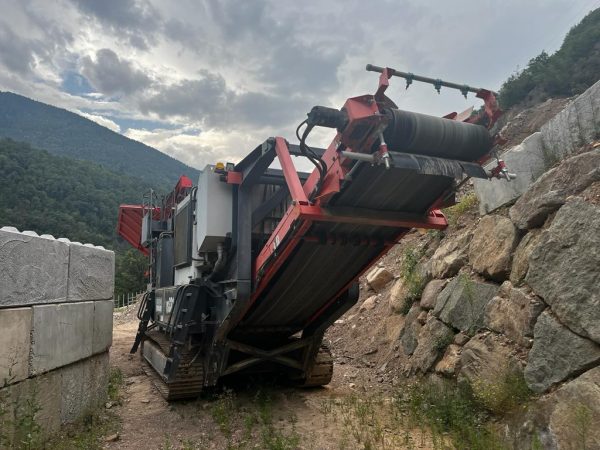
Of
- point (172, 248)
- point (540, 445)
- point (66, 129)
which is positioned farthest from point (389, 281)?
point (66, 129)

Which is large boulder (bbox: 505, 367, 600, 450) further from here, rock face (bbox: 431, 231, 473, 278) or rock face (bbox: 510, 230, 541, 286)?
rock face (bbox: 431, 231, 473, 278)

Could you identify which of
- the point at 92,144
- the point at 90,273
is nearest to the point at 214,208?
the point at 90,273

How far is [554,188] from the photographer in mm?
5543

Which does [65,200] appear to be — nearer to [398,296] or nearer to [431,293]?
[398,296]

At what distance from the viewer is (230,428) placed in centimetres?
554

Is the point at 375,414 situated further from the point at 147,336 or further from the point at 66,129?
the point at 66,129

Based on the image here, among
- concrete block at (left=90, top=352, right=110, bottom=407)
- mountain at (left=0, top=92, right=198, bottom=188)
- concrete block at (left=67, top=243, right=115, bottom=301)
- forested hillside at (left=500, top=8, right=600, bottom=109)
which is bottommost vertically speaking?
concrete block at (left=90, top=352, right=110, bottom=407)

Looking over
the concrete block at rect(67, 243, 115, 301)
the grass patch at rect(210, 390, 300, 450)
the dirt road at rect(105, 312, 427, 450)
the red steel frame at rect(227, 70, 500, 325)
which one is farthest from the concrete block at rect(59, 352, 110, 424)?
the red steel frame at rect(227, 70, 500, 325)

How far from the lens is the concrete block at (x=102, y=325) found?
18.8ft

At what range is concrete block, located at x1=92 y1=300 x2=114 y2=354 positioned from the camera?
5.74 m

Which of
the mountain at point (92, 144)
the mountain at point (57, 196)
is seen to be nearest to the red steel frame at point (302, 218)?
the mountain at point (57, 196)

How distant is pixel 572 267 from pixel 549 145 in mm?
2558

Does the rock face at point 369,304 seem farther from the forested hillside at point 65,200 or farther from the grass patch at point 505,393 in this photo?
the forested hillside at point 65,200

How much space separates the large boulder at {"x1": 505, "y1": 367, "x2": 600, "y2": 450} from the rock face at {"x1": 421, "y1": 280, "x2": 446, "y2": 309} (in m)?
2.95
